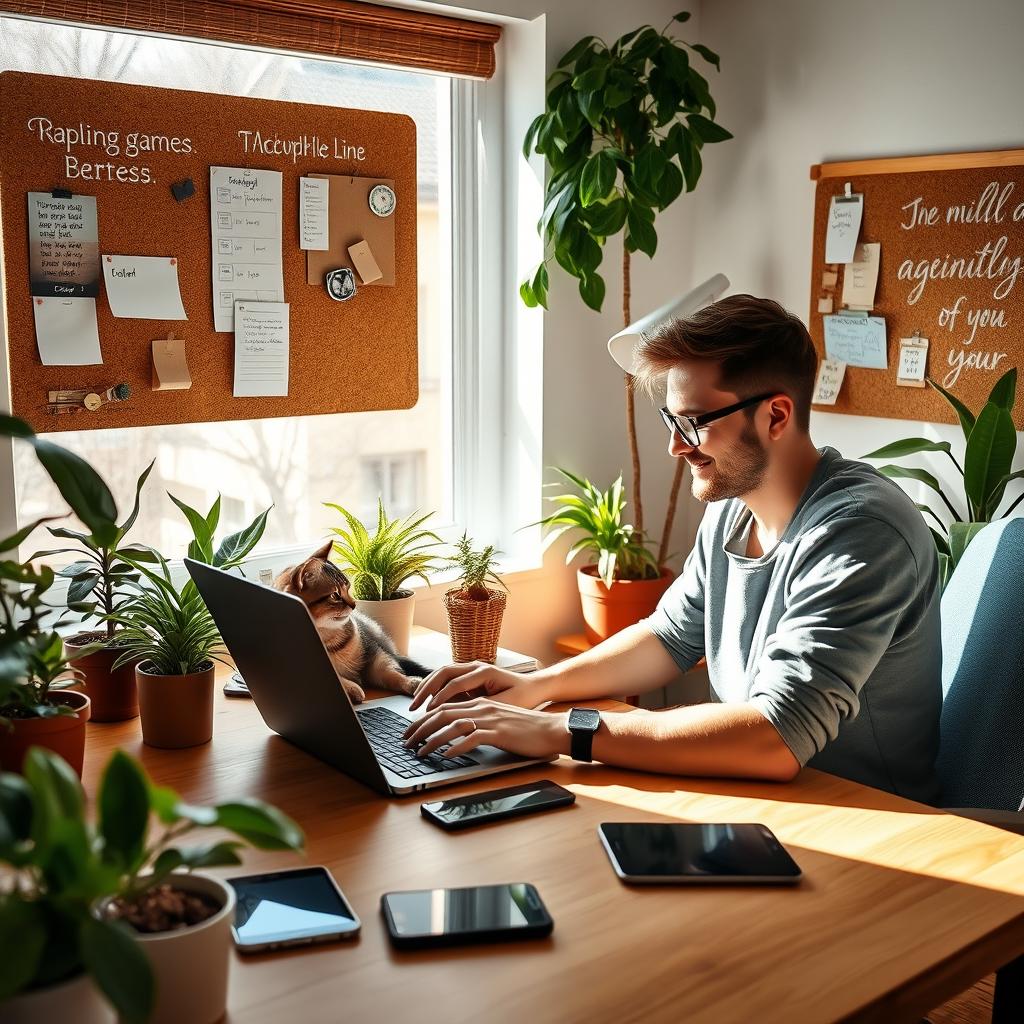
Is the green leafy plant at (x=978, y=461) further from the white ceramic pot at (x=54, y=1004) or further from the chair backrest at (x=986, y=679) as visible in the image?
the white ceramic pot at (x=54, y=1004)

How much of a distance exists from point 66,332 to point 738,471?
1.30 meters

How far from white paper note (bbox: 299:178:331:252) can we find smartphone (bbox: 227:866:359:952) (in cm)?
161

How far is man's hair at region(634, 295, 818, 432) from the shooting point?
1.86 m

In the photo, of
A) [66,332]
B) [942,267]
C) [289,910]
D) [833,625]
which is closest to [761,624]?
[833,625]

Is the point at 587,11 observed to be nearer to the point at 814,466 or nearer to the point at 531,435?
the point at 531,435

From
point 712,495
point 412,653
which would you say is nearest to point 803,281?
point 712,495

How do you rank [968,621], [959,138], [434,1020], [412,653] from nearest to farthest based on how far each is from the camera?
[434,1020] < [968,621] < [412,653] < [959,138]

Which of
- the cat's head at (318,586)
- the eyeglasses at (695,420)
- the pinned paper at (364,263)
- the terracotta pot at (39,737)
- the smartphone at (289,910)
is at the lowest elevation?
the smartphone at (289,910)

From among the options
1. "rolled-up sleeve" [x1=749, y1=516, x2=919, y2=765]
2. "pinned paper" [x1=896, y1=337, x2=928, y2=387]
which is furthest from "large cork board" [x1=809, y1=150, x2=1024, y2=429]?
"rolled-up sleeve" [x1=749, y1=516, x2=919, y2=765]

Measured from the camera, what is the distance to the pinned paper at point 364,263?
262 cm

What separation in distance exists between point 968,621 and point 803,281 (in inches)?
49.3

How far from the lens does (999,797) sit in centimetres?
176

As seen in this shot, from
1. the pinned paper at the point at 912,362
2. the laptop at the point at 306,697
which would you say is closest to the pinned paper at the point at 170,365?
the laptop at the point at 306,697

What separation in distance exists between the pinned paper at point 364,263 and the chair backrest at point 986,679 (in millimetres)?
1431
